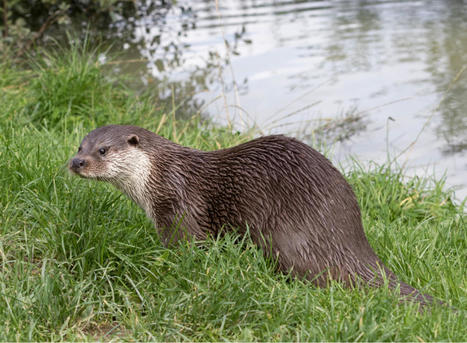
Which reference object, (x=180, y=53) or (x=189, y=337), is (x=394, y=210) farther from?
(x=180, y=53)

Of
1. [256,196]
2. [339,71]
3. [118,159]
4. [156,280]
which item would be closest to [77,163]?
[118,159]

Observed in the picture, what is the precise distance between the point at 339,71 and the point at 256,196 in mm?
3490

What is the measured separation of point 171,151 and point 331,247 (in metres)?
0.87

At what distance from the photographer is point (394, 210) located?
3.73 m

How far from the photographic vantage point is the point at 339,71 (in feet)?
19.5

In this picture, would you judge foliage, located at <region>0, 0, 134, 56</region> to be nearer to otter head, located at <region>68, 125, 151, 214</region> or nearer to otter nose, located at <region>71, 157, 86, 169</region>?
otter head, located at <region>68, 125, 151, 214</region>

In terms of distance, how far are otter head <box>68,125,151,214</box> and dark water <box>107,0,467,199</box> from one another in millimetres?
1853

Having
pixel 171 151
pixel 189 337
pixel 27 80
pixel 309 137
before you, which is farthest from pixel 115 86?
pixel 189 337

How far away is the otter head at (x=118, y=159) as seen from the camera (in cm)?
281

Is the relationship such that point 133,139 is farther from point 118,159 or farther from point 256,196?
point 256,196

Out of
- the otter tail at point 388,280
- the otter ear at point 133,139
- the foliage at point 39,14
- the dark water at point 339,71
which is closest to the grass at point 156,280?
the otter tail at point 388,280

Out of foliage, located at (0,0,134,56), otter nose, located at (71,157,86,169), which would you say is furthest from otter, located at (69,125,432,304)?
foliage, located at (0,0,134,56)

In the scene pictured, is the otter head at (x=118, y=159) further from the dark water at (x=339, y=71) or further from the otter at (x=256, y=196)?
the dark water at (x=339, y=71)

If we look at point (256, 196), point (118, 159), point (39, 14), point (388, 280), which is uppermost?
point (39, 14)
